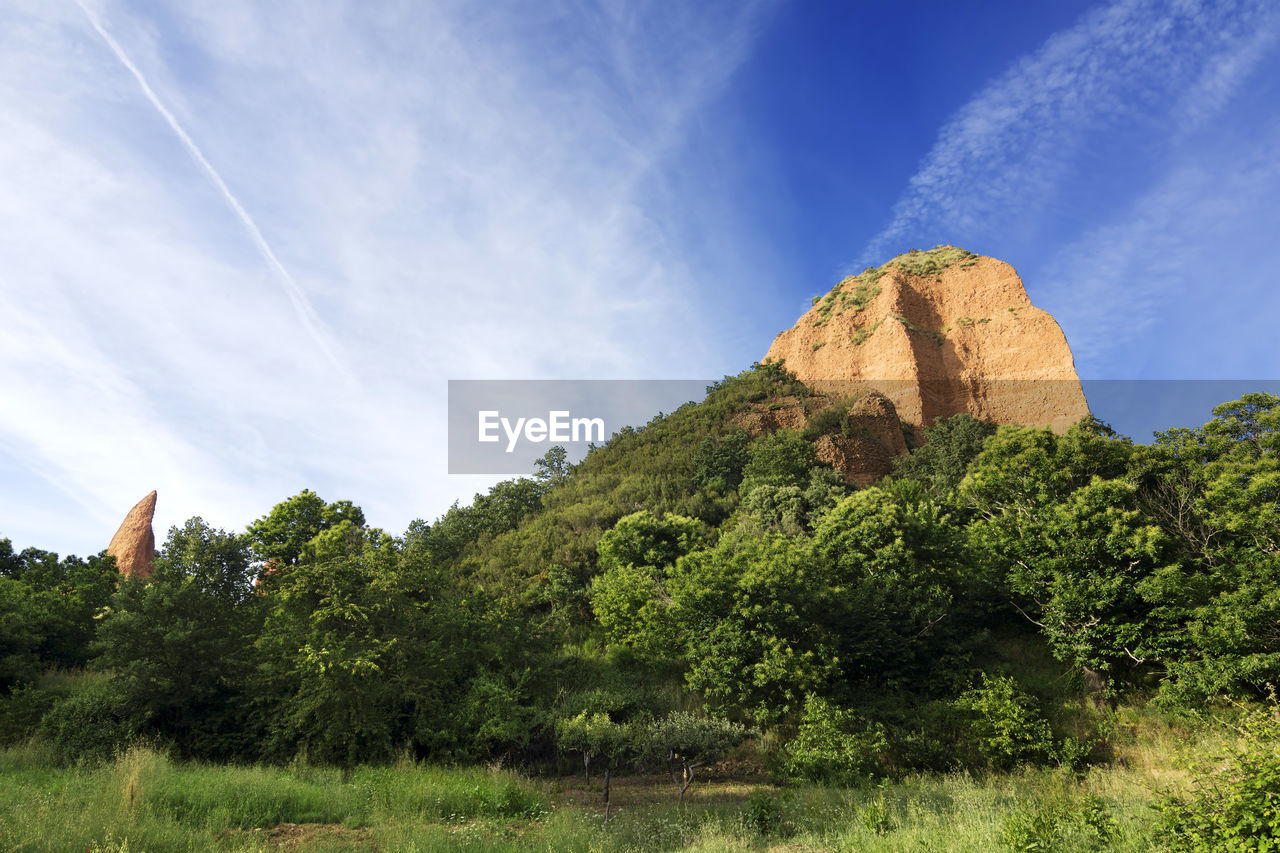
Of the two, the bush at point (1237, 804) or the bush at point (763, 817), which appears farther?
the bush at point (763, 817)

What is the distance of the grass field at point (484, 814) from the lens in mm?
8133

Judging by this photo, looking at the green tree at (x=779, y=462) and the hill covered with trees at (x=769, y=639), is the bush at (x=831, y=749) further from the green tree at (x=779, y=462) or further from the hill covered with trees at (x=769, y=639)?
the green tree at (x=779, y=462)

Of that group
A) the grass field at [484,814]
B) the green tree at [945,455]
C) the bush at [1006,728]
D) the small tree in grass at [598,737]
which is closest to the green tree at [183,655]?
the grass field at [484,814]

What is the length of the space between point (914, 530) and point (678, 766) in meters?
12.7

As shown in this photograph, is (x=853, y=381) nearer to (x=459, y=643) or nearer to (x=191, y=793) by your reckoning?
(x=459, y=643)

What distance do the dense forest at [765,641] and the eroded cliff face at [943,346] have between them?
35746 millimetres

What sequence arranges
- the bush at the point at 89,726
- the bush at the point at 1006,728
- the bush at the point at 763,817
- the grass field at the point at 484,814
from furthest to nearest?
1. the bush at the point at 1006,728
2. the bush at the point at 89,726
3. the bush at the point at 763,817
4. the grass field at the point at 484,814

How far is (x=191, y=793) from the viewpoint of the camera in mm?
10320

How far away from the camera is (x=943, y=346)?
64312mm

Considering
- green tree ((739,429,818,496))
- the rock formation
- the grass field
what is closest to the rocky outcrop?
green tree ((739,429,818,496))

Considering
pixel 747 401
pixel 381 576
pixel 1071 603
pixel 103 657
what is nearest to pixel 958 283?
pixel 747 401

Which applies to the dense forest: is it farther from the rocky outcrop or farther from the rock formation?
the rock formation

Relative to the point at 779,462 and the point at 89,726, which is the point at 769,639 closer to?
the point at 89,726

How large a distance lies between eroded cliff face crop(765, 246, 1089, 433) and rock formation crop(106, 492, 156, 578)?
66520mm
